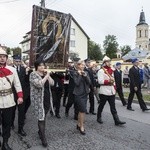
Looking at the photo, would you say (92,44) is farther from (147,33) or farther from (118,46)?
(147,33)

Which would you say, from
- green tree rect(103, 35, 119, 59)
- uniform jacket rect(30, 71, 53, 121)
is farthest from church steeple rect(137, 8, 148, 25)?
uniform jacket rect(30, 71, 53, 121)

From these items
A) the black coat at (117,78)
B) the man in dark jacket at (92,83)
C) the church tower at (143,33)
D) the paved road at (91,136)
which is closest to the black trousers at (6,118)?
the paved road at (91,136)

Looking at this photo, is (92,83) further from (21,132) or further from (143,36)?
(143,36)

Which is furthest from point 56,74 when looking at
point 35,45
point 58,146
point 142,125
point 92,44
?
point 92,44

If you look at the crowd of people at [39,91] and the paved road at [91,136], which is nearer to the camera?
the crowd of people at [39,91]

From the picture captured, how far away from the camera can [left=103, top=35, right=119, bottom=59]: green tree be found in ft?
324

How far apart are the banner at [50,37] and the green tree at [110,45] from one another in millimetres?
89077

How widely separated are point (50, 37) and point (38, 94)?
95.5 inches

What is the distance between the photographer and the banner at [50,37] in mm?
7922

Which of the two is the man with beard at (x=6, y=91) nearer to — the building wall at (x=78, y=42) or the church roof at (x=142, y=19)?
the building wall at (x=78, y=42)

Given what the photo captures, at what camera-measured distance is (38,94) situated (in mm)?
6453

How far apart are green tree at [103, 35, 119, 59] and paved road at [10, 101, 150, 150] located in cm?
8927

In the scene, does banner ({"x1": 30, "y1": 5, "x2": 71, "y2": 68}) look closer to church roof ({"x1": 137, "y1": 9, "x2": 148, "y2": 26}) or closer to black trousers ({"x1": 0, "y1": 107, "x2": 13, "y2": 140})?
black trousers ({"x1": 0, "y1": 107, "x2": 13, "y2": 140})

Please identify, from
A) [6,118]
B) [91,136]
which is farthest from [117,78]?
[6,118]
